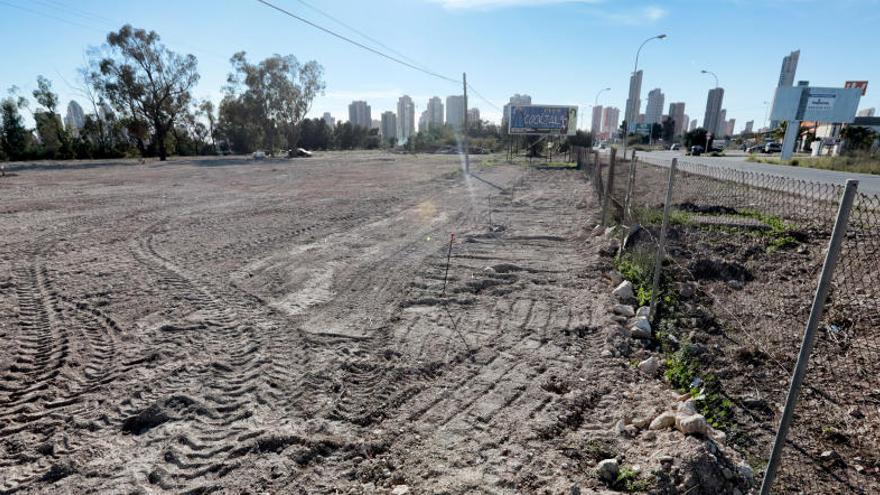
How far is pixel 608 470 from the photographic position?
9.73 feet

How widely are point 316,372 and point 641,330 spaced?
362cm

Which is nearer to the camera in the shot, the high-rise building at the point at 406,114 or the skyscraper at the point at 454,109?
the skyscraper at the point at 454,109

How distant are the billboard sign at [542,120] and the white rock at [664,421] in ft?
131

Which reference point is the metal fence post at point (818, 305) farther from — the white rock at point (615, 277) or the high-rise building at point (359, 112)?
the high-rise building at point (359, 112)

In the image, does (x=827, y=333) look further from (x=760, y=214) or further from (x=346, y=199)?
(x=346, y=199)

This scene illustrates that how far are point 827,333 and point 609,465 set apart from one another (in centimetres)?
390

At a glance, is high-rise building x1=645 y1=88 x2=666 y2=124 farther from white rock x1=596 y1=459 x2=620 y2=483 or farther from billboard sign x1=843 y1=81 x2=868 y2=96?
white rock x1=596 y1=459 x2=620 y2=483

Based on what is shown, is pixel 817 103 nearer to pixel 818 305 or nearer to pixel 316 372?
pixel 818 305

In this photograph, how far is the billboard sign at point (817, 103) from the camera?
38938 millimetres

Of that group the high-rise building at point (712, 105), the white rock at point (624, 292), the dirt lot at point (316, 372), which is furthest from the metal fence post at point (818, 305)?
the high-rise building at point (712, 105)

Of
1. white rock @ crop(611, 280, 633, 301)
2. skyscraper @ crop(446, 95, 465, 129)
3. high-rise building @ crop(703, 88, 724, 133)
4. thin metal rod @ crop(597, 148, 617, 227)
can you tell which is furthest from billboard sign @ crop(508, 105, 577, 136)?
high-rise building @ crop(703, 88, 724, 133)

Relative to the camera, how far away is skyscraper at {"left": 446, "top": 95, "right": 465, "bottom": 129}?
110 m

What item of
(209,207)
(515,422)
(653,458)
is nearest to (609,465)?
(653,458)

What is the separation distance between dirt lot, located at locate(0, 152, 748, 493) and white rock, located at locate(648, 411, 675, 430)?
0.39ft
